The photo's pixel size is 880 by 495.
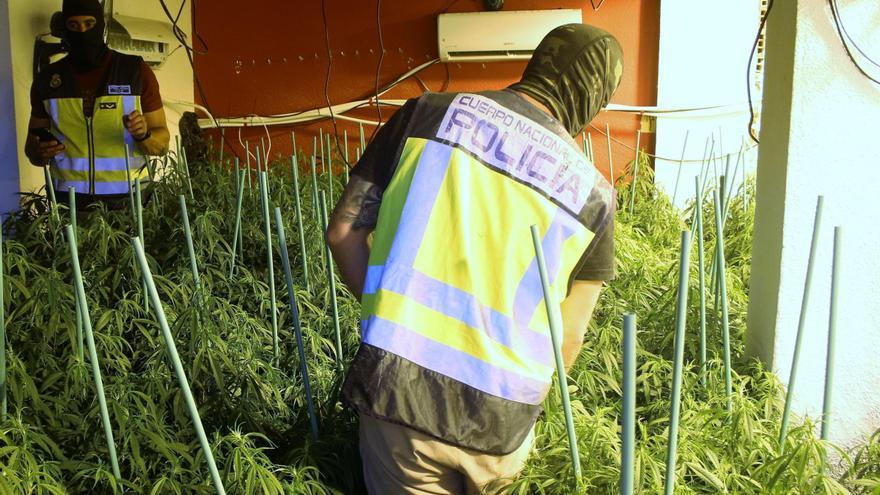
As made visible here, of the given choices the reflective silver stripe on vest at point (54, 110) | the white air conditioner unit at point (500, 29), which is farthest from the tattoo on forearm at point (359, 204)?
the white air conditioner unit at point (500, 29)

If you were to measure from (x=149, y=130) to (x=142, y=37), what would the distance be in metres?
1.55

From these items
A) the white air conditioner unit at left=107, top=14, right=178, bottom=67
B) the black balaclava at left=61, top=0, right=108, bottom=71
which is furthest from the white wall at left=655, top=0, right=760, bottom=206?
the black balaclava at left=61, top=0, right=108, bottom=71

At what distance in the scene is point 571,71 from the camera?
164cm

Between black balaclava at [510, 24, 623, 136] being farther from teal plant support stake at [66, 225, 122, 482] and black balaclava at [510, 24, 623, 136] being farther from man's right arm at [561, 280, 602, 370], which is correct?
teal plant support stake at [66, 225, 122, 482]

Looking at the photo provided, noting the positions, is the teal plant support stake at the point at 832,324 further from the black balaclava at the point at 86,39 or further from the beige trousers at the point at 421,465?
the black balaclava at the point at 86,39

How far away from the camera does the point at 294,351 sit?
237 cm

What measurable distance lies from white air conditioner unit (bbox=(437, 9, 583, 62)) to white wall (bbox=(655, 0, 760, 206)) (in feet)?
2.05

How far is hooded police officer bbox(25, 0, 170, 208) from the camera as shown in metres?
3.25

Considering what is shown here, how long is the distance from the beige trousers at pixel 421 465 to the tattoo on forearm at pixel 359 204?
371mm

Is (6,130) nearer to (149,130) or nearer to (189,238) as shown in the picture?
(149,130)

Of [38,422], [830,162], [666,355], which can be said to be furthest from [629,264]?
[38,422]

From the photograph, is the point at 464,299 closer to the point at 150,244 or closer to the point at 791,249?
the point at 791,249

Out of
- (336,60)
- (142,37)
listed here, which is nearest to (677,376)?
(142,37)

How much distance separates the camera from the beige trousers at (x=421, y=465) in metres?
1.53
